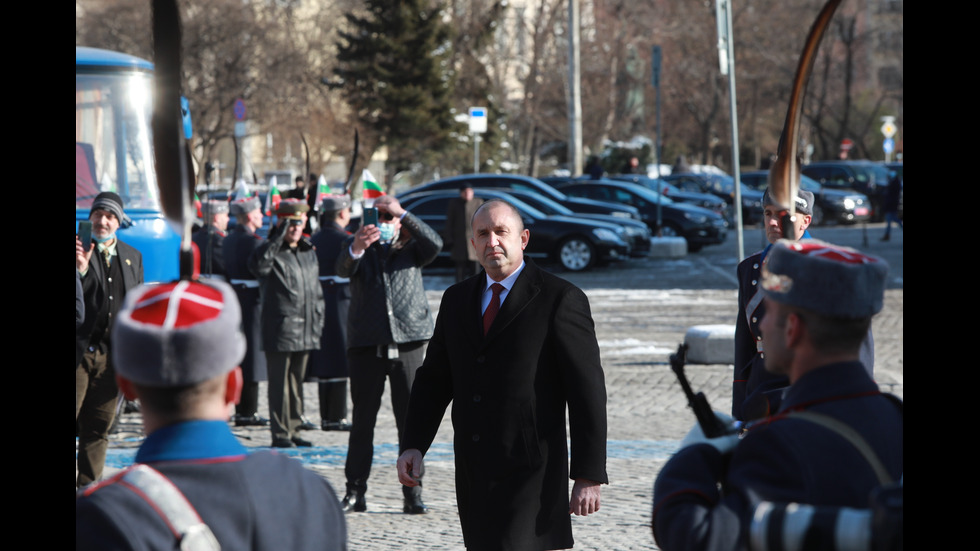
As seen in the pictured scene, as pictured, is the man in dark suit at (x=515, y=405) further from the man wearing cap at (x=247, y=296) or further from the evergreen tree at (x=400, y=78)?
the evergreen tree at (x=400, y=78)

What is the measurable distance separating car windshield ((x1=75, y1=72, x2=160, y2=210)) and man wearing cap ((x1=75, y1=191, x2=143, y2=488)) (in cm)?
456

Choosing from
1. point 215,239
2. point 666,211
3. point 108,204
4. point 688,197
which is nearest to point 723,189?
point 688,197

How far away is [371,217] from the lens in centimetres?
827

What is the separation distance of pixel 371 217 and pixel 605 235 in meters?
15.8

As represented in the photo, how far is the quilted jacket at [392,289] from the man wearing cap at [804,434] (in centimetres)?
533

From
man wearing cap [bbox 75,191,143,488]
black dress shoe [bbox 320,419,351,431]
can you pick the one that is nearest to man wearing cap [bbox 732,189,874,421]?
man wearing cap [bbox 75,191,143,488]

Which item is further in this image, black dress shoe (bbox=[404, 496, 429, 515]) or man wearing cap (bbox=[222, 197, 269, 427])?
man wearing cap (bbox=[222, 197, 269, 427])

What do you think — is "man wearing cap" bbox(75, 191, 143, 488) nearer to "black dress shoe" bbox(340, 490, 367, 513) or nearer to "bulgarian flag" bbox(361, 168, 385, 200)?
"black dress shoe" bbox(340, 490, 367, 513)

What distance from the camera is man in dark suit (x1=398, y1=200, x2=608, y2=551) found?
494 centimetres

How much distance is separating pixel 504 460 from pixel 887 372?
340 inches

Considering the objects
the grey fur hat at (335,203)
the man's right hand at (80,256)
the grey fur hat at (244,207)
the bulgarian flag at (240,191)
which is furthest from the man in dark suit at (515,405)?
the bulgarian flag at (240,191)

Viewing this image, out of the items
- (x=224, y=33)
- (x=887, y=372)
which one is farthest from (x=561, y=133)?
(x=887, y=372)

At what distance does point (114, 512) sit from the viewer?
2445 mm

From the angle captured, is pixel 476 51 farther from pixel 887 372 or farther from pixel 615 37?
pixel 887 372
